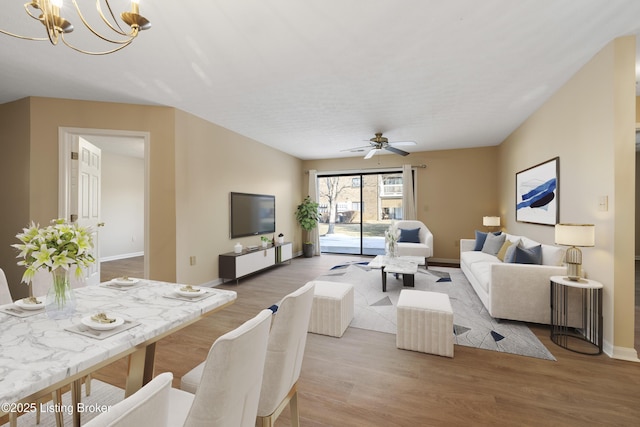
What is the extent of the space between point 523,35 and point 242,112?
325cm

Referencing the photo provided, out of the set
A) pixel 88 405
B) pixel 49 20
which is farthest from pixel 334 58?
pixel 88 405

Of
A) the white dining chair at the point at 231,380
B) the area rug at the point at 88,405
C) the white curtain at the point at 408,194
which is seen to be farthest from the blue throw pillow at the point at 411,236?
the white dining chair at the point at 231,380

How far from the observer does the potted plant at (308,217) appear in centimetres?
723

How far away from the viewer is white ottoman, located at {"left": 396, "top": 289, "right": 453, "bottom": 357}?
7.77 feet

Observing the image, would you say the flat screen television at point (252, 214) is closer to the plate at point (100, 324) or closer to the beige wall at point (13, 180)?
the beige wall at point (13, 180)

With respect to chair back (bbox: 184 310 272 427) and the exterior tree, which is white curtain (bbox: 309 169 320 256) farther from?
chair back (bbox: 184 310 272 427)

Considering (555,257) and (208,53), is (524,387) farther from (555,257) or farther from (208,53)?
(208,53)

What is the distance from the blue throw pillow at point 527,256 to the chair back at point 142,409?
3721 millimetres

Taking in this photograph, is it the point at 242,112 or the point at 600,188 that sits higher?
the point at 242,112

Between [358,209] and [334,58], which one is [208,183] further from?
[358,209]

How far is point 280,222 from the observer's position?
6.58 m

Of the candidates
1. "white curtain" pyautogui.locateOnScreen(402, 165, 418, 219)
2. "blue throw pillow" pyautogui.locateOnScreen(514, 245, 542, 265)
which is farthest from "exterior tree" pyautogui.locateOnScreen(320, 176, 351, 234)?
"blue throw pillow" pyautogui.locateOnScreen(514, 245, 542, 265)

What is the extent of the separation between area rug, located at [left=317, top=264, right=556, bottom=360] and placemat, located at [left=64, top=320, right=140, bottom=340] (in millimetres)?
2278

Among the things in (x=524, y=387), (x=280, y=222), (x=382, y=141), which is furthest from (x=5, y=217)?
(x=524, y=387)
